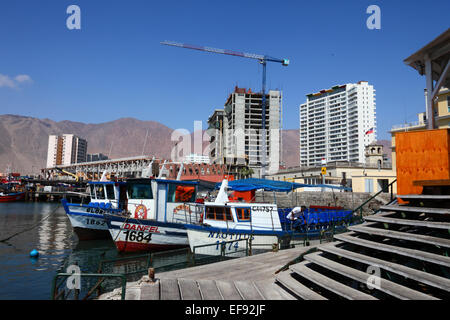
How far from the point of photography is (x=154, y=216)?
2061 centimetres

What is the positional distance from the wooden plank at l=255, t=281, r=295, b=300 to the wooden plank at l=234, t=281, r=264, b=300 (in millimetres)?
126

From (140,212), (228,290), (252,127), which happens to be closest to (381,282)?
(228,290)

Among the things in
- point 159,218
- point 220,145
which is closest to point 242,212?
point 159,218

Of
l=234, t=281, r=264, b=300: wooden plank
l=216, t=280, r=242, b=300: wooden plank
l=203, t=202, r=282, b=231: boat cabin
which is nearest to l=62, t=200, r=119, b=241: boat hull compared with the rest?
l=203, t=202, r=282, b=231: boat cabin

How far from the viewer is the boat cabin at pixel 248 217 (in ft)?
63.1

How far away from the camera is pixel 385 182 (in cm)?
4409

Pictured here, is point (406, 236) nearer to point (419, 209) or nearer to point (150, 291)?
point (419, 209)

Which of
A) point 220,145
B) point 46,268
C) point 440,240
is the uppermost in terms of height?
point 220,145

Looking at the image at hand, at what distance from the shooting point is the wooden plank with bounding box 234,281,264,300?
7.14 m

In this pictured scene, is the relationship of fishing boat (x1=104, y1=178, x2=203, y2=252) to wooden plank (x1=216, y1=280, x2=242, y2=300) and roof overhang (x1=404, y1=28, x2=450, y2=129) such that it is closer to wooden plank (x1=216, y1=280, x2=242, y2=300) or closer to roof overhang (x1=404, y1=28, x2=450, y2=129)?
wooden plank (x1=216, y1=280, x2=242, y2=300)

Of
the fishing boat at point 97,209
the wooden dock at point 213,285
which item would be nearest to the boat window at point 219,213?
the fishing boat at point 97,209

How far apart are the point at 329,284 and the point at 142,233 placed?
51.1 feet
